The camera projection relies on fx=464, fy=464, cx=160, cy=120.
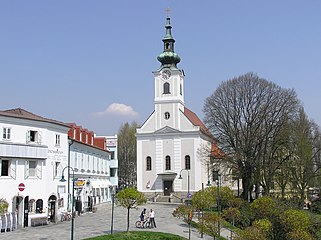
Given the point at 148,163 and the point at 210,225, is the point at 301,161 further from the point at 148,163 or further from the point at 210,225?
the point at 148,163

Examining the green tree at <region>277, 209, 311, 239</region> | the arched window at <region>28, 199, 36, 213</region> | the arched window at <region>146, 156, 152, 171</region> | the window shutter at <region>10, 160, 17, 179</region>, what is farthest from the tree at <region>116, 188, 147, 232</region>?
the arched window at <region>146, 156, 152, 171</region>

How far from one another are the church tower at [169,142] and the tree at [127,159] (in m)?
25.5

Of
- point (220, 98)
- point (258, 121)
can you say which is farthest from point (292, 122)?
point (220, 98)

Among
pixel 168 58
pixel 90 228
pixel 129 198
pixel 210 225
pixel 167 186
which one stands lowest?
pixel 90 228

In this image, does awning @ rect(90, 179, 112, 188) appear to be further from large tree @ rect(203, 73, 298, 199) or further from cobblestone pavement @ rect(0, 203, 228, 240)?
large tree @ rect(203, 73, 298, 199)

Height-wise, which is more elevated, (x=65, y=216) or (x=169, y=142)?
(x=169, y=142)

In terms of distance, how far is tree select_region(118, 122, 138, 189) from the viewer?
93.4 metres

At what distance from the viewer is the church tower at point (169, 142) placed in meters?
65.9

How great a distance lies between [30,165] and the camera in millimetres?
37344

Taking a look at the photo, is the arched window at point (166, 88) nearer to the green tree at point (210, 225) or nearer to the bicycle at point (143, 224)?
the bicycle at point (143, 224)

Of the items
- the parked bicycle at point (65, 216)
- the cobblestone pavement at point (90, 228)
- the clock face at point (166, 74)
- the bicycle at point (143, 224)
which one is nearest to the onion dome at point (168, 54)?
the clock face at point (166, 74)

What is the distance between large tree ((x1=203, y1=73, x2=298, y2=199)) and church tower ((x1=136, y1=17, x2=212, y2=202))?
13.3 metres

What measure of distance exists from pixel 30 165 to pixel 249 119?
79.1 ft

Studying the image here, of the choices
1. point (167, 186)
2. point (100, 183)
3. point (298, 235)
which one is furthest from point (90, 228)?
point (167, 186)
